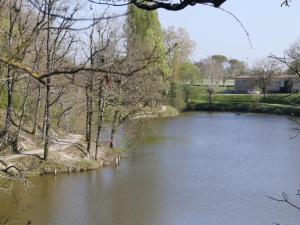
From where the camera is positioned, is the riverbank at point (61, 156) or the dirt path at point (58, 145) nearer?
the riverbank at point (61, 156)

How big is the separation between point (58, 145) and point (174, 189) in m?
6.25

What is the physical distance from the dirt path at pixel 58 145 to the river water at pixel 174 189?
4.94ft

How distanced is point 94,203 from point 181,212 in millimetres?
2430

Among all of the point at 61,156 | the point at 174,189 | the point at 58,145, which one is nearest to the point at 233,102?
the point at 58,145

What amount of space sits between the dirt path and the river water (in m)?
1.51

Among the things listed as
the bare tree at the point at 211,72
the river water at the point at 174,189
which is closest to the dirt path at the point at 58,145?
the river water at the point at 174,189

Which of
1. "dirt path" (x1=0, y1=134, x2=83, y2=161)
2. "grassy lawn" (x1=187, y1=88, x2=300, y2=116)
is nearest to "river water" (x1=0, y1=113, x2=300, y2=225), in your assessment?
"dirt path" (x1=0, y1=134, x2=83, y2=161)

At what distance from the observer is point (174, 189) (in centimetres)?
1661

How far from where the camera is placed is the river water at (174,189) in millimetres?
13539

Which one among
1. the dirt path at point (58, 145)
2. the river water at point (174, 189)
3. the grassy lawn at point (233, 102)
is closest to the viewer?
the river water at point (174, 189)

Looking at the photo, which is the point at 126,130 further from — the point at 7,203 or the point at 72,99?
the point at 7,203

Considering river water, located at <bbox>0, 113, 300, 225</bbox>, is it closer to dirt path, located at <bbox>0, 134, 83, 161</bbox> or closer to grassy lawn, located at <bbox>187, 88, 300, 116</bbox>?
dirt path, located at <bbox>0, 134, 83, 161</bbox>

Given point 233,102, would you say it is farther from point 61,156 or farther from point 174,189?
point 174,189

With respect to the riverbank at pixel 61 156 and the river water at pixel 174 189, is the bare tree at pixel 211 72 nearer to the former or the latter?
the river water at pixel 174 189
